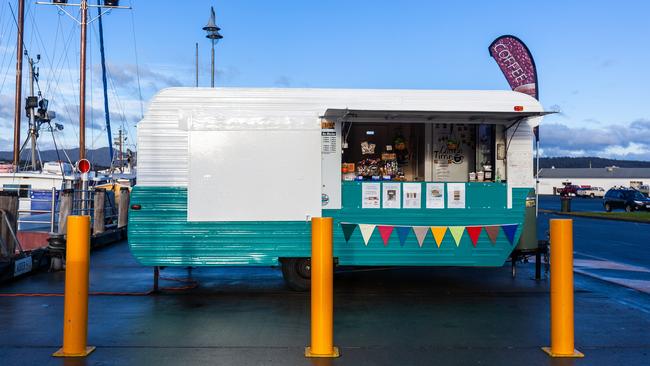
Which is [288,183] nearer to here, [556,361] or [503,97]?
[503,97]

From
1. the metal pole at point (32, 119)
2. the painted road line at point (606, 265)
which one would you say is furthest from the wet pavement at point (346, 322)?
the metal pole at point (32, 119)

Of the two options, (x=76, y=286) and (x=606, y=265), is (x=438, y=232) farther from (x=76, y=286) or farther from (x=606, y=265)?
(x=606, y=265)

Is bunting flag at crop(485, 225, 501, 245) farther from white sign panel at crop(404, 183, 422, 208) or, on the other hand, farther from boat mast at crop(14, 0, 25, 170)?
boat mast at crop(14, 0, 25, 170)

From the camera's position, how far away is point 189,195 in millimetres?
9359

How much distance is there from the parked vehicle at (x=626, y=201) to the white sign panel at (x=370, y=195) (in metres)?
36.0

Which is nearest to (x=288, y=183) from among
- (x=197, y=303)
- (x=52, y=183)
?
(x=197, y=303)

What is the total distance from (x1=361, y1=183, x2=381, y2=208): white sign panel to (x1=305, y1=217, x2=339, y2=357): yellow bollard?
11.3ft

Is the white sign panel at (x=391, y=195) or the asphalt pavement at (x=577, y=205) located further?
the asphalt pavement at (x=577, y=205)

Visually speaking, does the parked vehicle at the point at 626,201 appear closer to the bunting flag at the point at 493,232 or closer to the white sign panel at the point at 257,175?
the bunting flag at the point at 493,232

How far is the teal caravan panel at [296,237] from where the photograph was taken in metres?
9.33

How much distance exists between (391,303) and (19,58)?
965 inches

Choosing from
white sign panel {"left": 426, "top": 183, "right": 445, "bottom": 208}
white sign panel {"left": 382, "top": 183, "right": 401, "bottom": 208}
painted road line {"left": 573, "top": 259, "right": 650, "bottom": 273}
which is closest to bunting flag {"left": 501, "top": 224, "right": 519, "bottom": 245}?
white sign panel {"left": 426, "top": 183, "right": 445, "bottom": 208}

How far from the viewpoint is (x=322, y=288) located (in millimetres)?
6102

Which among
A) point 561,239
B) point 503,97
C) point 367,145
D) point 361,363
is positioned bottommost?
point 361,363
